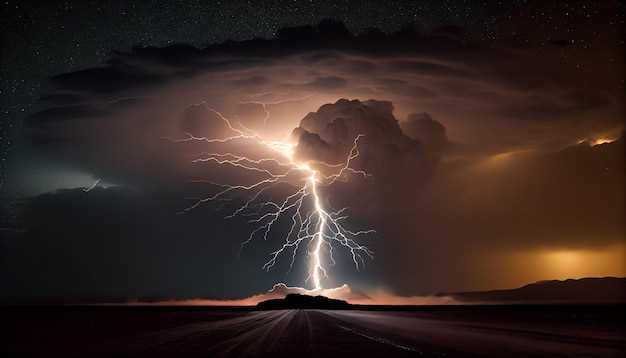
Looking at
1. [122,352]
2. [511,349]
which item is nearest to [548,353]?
[511,349]

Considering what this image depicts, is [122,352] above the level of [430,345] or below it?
below

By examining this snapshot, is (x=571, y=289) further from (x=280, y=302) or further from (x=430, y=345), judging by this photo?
(x=430, y=345)

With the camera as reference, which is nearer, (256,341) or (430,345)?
(430,345)

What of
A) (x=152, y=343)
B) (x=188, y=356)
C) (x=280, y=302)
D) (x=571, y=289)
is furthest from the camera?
(x=571, y=289)

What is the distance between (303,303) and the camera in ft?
319

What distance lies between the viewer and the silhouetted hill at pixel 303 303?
9500 centimetres

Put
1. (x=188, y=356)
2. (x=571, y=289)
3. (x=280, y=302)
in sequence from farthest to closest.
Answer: (x=571, y=289)
(x=280, y=302)
(x=188, y=356)

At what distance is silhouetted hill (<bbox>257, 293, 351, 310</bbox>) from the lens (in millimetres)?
95000

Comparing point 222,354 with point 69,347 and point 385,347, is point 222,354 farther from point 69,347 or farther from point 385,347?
point 69,347

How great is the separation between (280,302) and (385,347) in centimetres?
8851

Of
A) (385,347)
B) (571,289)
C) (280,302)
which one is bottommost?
(385,347)

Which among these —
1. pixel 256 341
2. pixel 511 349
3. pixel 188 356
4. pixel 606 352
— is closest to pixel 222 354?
pixel 188 356

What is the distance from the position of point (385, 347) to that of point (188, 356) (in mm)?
4167

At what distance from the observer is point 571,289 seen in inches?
6786
